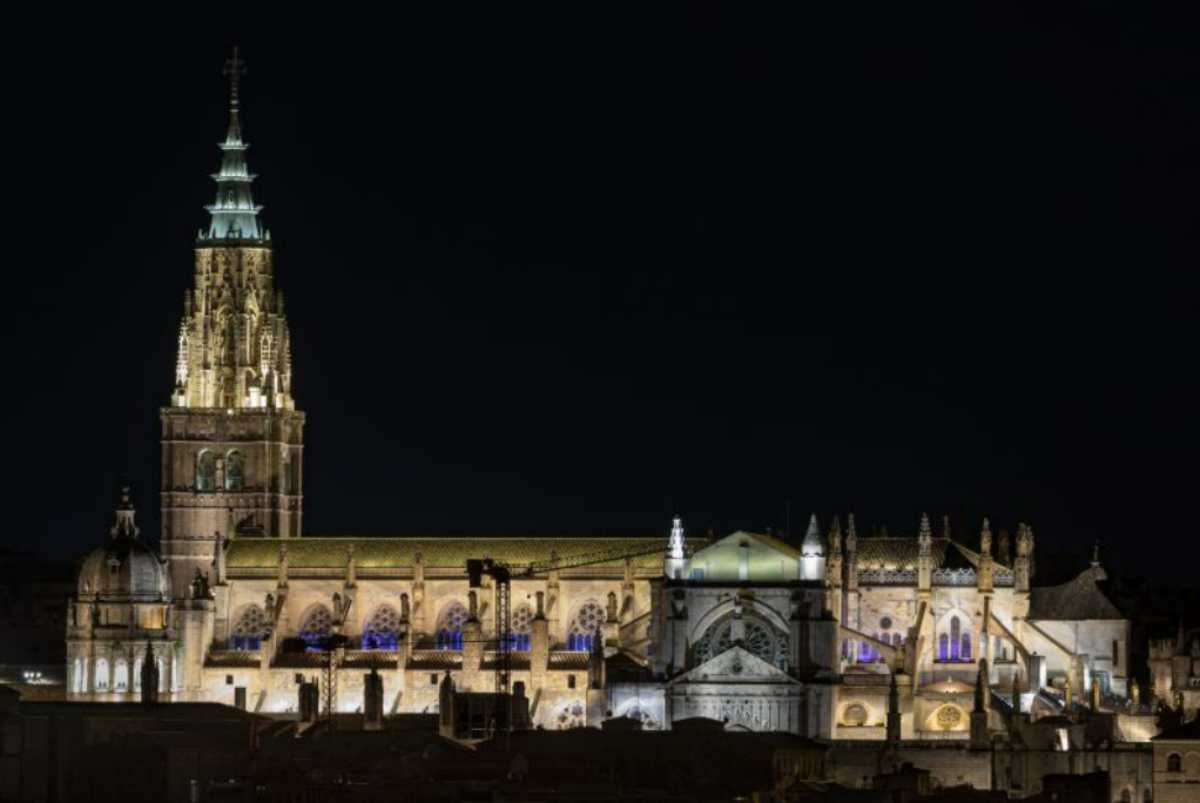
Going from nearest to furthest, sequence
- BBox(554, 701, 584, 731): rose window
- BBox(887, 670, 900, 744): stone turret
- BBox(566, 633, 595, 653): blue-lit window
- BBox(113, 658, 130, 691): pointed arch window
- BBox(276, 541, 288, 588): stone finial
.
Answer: BBox(887, 670, 900, 744): stone turret < BBox(554, 701, 584, 731): rose window < BBox(566, 633, 595, 653): blue-lit window < BBox(113, 658, 130, 691): pointed arch window < BBox(276, 541, 288, 588): stone finial

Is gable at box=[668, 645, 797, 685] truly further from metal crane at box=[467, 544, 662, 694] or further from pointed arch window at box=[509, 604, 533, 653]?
pointed arch window at box=[509, 604, 533, 653]

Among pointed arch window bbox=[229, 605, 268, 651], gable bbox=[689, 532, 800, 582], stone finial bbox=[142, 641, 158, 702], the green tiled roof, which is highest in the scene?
the green tiled roof

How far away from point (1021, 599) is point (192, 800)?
4377 cm

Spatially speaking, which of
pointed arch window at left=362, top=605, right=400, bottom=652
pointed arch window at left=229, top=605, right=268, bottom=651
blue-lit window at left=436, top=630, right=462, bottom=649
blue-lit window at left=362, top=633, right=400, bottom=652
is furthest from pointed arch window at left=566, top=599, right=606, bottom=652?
pointed arch window at left=229, top=605, right=268, bottom=651

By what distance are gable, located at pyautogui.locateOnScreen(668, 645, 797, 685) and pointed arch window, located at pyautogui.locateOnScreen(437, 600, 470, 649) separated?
1640cm

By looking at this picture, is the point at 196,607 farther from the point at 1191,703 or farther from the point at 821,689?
the point at 1191,703

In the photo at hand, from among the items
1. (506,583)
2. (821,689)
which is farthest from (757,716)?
(506,583)

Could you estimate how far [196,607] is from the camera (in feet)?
579

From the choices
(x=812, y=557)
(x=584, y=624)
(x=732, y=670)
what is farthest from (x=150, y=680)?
(x=812, y=557)

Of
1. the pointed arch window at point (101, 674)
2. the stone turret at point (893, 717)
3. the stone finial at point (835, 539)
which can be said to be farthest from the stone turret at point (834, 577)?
the pointed arch window at point (101, 674)

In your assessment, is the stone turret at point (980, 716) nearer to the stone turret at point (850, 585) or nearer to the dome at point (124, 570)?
the stone turret at point (850, 585)

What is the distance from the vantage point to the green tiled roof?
17825 cm

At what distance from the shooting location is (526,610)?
17750cm

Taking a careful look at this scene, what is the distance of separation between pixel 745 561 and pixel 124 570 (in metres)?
27.7
